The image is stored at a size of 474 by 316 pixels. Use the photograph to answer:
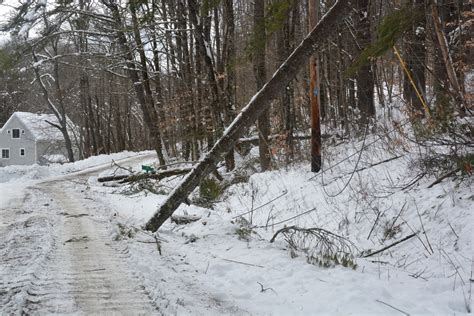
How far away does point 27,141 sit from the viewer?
174ft

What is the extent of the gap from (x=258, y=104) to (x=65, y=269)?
124 inches

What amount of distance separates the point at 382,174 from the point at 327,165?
6.86 ft

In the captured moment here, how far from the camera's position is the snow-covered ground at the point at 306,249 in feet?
11.3

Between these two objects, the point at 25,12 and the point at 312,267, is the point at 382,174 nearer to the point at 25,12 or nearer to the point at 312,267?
the point at 312,267

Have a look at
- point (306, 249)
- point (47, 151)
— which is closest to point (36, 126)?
point (47, 151)

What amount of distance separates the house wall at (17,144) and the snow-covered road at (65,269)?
5102cm

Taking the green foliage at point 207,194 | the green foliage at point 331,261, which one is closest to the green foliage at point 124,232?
the green foliage at point 331,261

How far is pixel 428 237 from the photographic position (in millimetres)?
4938

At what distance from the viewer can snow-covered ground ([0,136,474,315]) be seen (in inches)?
136

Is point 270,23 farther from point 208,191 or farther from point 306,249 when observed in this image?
point 208,191

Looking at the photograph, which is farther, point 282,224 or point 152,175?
point 152,175

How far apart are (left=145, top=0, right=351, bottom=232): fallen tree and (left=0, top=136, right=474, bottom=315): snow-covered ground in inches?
21.0

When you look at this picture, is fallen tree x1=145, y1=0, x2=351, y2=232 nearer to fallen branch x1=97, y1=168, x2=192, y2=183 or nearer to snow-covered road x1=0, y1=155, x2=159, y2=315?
snow-covered road x1=0, y1=155, x2=159, y2=315

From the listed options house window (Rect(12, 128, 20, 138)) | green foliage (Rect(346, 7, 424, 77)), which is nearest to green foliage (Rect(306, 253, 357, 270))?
green foliage (Rect(346, 7, 424, 77))
